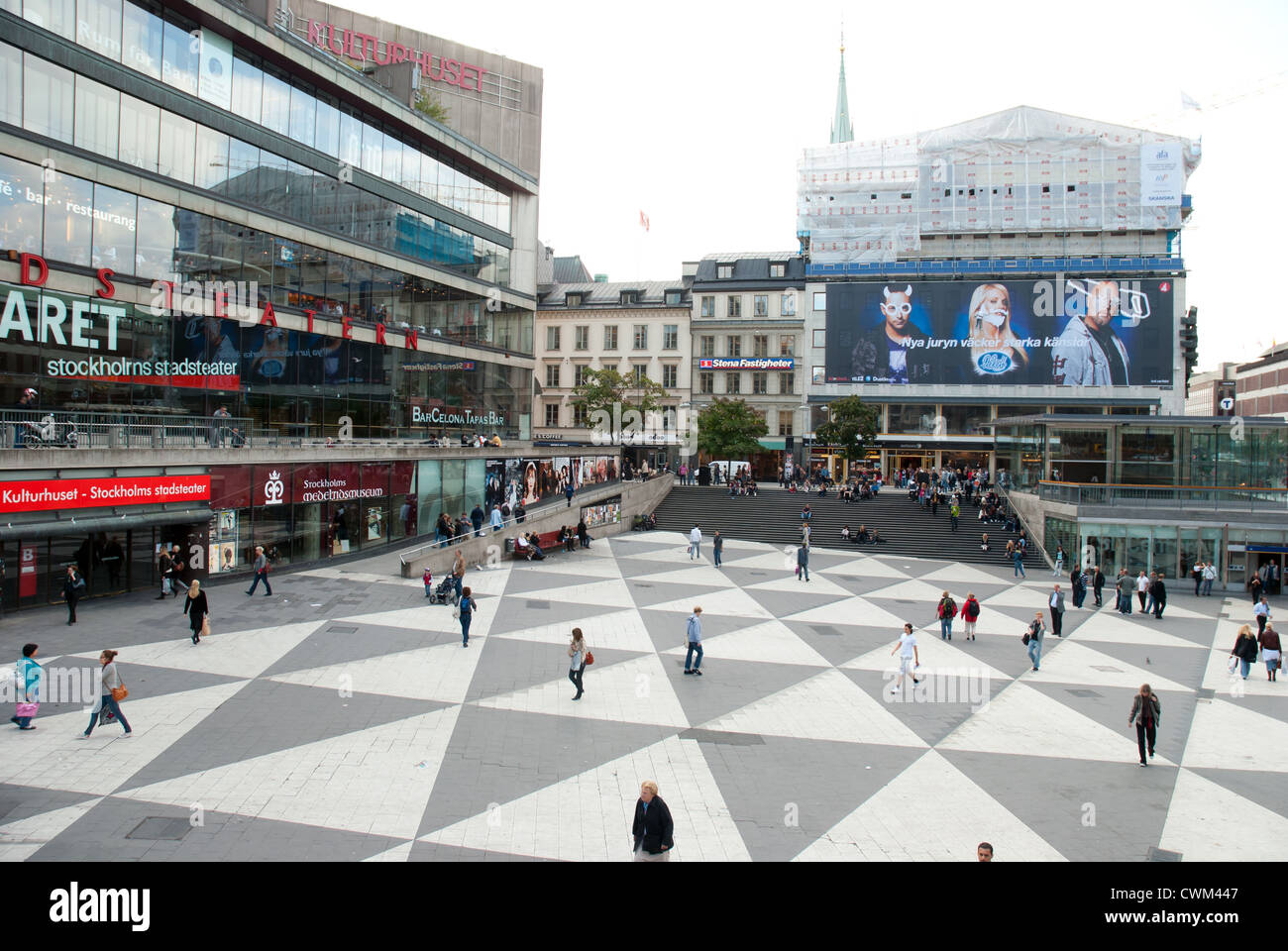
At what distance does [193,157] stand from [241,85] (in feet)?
11.7

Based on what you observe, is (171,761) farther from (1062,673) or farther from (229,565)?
(1062,673)

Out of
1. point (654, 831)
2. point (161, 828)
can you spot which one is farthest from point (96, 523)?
point (654, 831)

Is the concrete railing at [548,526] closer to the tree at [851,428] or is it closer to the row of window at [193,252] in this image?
the row of window at [193,252]

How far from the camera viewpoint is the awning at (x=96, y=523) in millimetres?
16734

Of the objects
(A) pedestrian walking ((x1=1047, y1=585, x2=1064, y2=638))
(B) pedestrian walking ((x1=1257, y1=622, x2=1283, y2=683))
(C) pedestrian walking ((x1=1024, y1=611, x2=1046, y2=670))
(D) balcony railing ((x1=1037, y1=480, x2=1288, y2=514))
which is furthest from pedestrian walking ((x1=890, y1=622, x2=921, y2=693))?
(D) balcony railing ((x1=1037, y1=480, x2=1288, y2=514))

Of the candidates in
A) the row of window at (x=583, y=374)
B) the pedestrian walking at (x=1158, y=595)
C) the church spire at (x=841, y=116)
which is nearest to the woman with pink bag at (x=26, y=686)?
the pedestrian walking at (x=1158, y=595)

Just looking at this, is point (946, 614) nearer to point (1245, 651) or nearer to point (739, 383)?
point (1245, 651)

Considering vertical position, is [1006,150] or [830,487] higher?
[1006,150]

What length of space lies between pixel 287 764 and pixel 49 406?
14.7m

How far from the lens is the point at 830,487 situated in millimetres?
48594

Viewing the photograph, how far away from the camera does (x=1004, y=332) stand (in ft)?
194

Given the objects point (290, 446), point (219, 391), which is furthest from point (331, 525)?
point (219, 391)

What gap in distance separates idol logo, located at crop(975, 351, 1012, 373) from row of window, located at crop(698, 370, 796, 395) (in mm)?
14411

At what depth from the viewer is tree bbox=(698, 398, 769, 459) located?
51.7 metres
